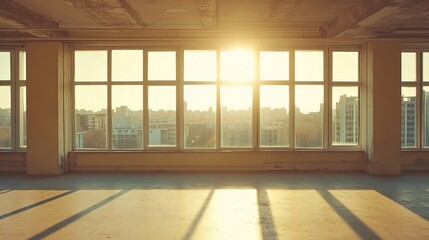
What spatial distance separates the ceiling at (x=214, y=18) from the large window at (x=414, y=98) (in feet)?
4.04

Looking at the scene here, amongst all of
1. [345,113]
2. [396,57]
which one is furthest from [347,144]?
[396,57]

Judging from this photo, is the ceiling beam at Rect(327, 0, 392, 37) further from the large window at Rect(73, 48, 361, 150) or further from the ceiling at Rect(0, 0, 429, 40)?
the large window at Rect(73, 48, 361, 150)

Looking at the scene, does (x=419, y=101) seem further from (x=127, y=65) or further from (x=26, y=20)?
(x=26, y=20)

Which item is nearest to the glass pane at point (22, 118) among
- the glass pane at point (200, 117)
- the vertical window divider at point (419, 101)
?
the glass pane at point (200, 117)

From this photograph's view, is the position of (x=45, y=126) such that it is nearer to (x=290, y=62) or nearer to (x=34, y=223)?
(x=34, y=223)

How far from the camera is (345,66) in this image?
9.77 metres

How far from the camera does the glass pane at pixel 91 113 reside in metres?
9.73

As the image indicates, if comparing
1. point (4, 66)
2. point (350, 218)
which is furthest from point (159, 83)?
point (350, 218)

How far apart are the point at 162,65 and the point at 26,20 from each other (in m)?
3.35

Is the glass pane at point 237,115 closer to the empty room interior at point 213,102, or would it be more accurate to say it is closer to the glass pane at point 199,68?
the empty room interior at point 213,102

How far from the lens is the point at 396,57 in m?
9.07

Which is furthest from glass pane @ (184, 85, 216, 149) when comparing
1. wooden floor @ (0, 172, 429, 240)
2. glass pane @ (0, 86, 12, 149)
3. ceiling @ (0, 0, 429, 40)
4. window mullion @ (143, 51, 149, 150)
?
glass pane @ (0, 86, 12, 149)

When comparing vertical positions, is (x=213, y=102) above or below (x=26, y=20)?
below

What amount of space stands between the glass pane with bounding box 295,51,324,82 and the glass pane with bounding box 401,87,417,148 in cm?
216
